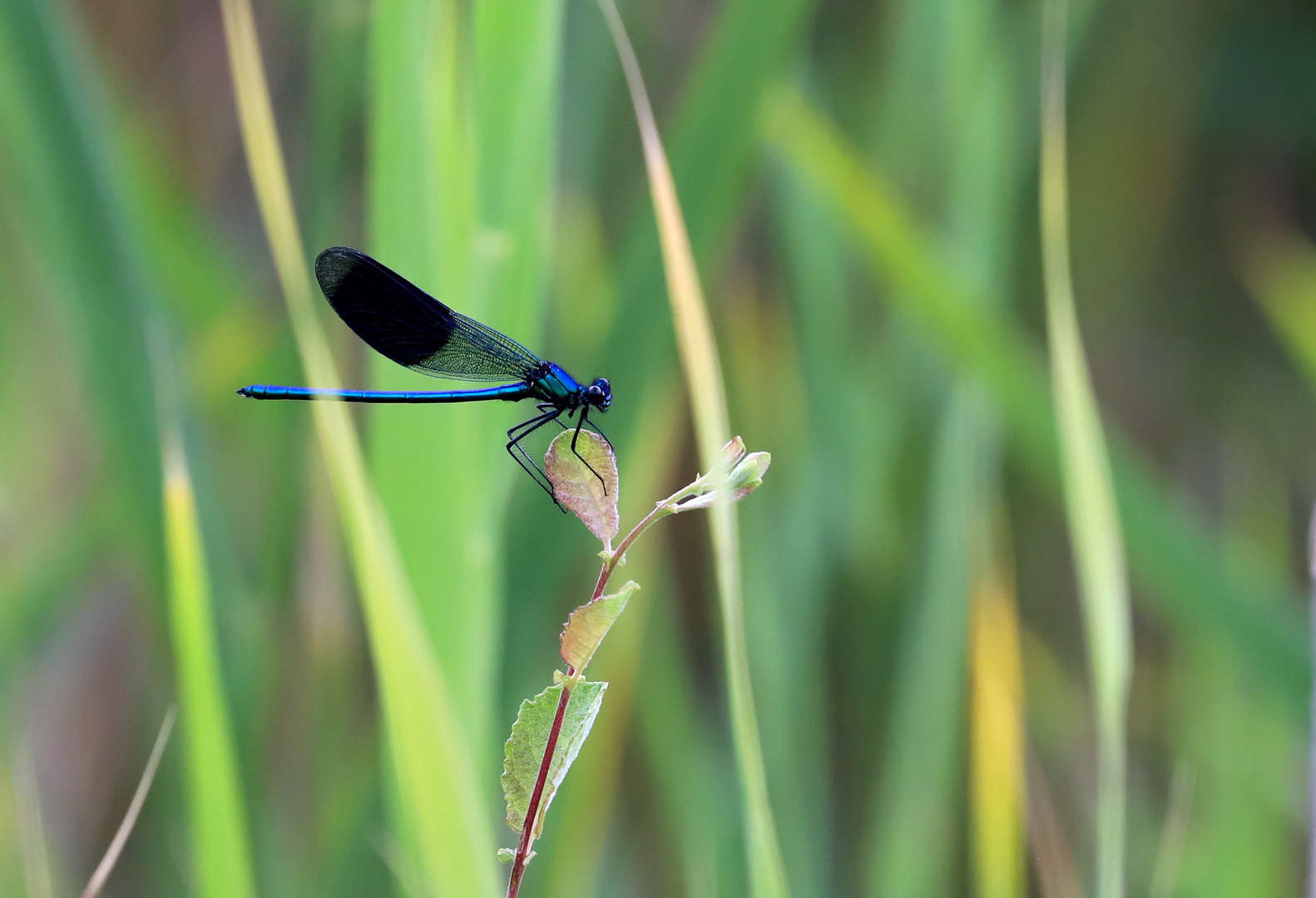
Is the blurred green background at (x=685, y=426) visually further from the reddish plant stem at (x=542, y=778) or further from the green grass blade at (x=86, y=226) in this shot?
the reddish plant stem at (x=542, y=778)

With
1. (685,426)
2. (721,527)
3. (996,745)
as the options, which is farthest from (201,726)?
(685,426)

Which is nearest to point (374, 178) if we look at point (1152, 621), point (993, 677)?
point (993, 677)

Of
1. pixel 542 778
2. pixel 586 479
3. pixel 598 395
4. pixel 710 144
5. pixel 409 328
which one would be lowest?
pixel 542 778

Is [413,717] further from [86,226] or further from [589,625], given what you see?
[86,226]

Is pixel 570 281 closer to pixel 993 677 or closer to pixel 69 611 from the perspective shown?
pixel 993 677

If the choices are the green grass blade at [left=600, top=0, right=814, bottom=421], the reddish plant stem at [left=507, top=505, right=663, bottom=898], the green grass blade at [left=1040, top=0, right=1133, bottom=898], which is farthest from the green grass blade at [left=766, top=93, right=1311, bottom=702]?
the reddish plant stem at [left=507, top=505, right=663, bottom=898]
